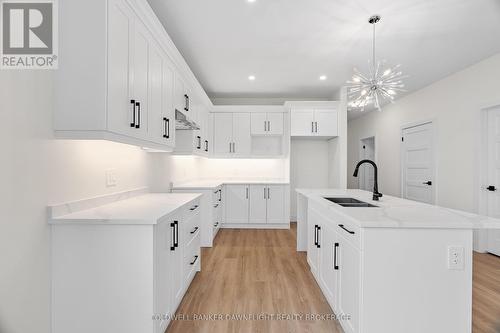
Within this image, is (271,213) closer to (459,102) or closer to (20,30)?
(459,102)

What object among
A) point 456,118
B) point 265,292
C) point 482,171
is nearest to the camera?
point 265,292

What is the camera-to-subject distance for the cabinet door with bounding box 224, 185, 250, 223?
15.4 ft

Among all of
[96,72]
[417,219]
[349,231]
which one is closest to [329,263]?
[349,231]

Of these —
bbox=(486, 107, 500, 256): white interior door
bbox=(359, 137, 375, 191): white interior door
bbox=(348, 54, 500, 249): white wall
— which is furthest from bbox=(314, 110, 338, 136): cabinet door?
bbox=(359, 137, 375, 191): white interior door

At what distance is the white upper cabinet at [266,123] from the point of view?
4.95 metres

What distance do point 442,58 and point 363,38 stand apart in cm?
151

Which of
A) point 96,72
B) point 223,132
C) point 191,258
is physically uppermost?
point 223,132

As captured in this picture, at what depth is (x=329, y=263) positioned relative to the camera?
2.07 metres

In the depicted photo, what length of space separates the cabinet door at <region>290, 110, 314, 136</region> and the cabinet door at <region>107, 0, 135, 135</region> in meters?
3.60

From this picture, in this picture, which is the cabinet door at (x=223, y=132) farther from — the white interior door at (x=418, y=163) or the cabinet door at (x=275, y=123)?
the white interior door at (x=418, y=163)

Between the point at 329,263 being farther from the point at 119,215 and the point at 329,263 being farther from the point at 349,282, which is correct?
the point at 119,215

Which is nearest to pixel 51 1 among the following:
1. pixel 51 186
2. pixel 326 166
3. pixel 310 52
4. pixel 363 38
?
pixel 51 186

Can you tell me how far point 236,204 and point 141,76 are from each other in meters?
3.24

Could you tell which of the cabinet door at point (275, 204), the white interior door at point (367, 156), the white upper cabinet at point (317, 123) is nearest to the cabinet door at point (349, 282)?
the cabinet door at point (275, 204)
